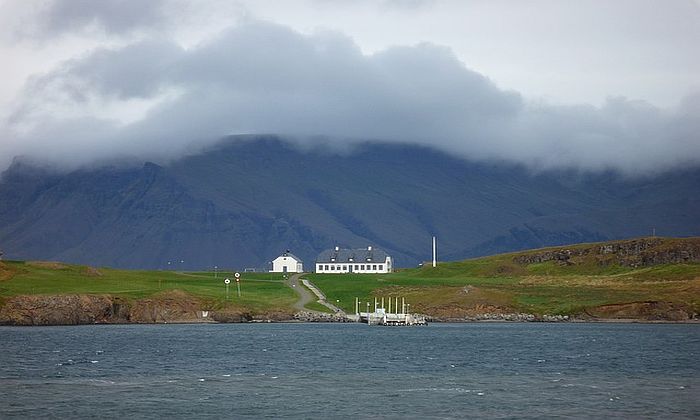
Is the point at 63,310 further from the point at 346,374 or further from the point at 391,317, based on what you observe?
the point at 346,374

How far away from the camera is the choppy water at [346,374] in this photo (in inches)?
3039

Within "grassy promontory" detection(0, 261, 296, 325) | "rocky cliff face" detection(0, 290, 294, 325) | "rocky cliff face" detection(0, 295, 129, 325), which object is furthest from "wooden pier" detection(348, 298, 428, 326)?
"rocky cliff face" detection(0, 295, 129, 325)

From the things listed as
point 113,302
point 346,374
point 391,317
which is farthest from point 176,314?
point 346,374

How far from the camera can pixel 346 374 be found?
99625mm

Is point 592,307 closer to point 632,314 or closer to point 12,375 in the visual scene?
point 632,314

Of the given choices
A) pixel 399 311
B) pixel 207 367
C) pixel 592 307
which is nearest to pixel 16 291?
pixel 399 311

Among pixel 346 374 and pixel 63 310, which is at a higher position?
pixel 63 310

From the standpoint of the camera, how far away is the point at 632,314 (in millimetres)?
184250

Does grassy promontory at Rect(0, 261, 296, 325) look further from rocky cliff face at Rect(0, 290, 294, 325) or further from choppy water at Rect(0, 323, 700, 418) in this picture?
choppy water at Rect(0, 323, 700, 418)

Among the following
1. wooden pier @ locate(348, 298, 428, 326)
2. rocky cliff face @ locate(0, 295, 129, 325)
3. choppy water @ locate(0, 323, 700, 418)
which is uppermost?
rocky cliff face @ locate(0, 295, 129, 325)

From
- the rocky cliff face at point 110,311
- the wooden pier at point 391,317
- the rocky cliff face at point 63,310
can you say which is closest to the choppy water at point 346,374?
the rocky cliff face at point 63,310

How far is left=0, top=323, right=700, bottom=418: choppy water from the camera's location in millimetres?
77188

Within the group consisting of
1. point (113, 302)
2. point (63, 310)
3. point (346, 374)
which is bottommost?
point (346, 374)

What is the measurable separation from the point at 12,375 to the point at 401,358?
41.1 metres
